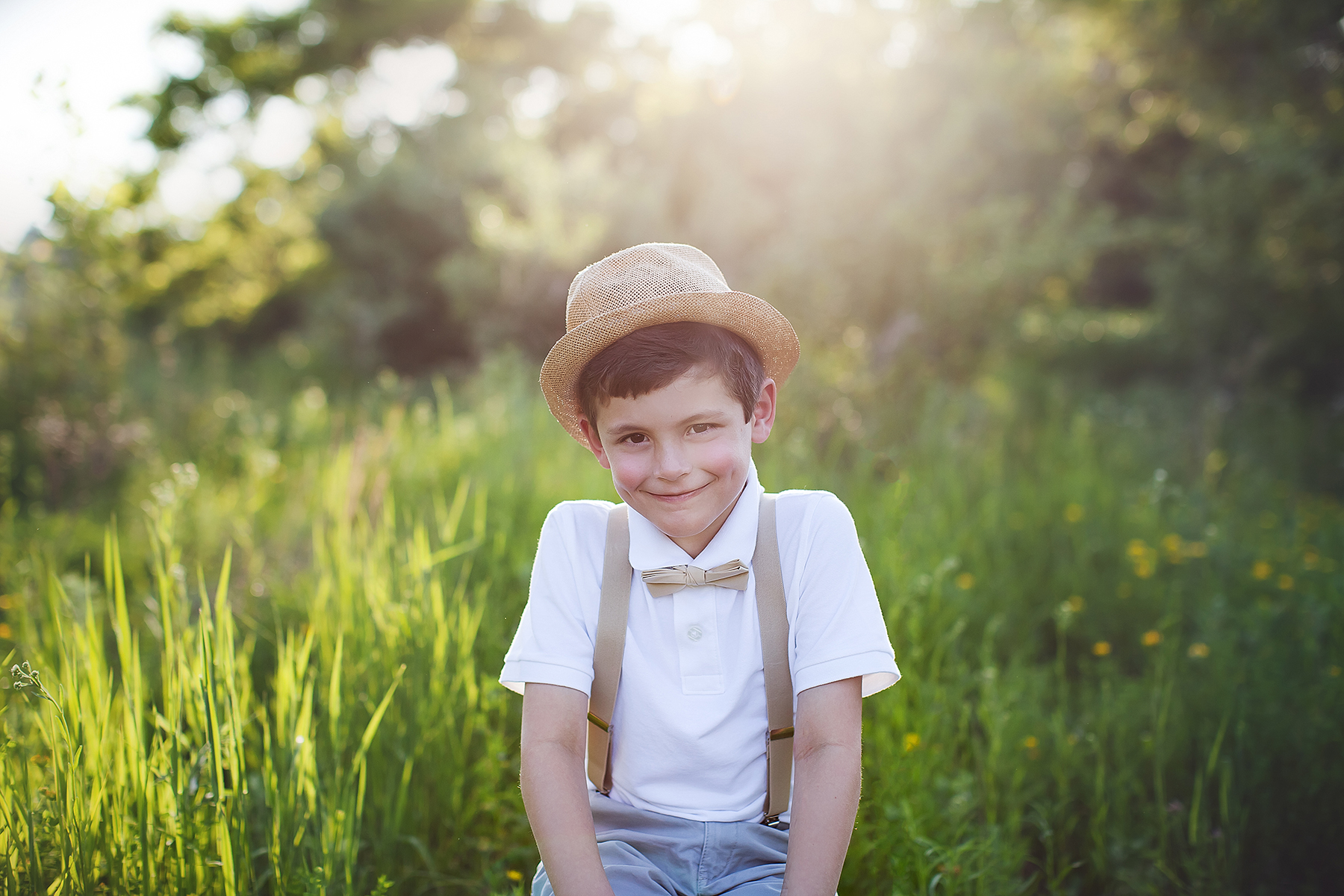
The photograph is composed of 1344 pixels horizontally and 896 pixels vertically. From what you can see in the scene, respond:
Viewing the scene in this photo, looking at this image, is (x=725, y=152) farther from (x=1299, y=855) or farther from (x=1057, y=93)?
(x=1299, y=855)

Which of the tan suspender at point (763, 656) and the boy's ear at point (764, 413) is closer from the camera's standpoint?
the tan suspender at point (763, 656)

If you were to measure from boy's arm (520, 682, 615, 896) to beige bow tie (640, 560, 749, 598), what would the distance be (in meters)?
0.25

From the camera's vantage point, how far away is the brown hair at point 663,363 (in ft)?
5.08

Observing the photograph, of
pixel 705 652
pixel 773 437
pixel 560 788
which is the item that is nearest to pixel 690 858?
pixel 560 788

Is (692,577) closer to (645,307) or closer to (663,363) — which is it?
(663,363)

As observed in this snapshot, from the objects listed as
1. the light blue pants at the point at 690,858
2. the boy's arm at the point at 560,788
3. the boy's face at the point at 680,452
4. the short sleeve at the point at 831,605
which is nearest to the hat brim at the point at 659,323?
the boy's face at the point at 680,452

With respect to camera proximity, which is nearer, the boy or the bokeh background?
the boy

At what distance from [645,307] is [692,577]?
524 mm

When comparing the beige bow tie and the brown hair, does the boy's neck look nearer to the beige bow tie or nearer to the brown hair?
the beige bow tie

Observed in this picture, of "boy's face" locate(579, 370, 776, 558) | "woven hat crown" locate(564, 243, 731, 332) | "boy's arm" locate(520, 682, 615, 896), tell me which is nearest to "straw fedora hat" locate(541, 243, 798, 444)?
"woven hat crown" locate(564, 243, 731, 332)

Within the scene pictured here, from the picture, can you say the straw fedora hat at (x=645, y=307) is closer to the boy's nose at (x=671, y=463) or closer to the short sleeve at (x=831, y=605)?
the boy's nose at (x=671, y=463)

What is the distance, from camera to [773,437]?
471 cm

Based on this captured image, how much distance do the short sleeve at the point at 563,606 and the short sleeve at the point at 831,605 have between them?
395mm

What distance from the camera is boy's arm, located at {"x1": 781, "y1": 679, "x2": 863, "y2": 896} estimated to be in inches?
55.0
